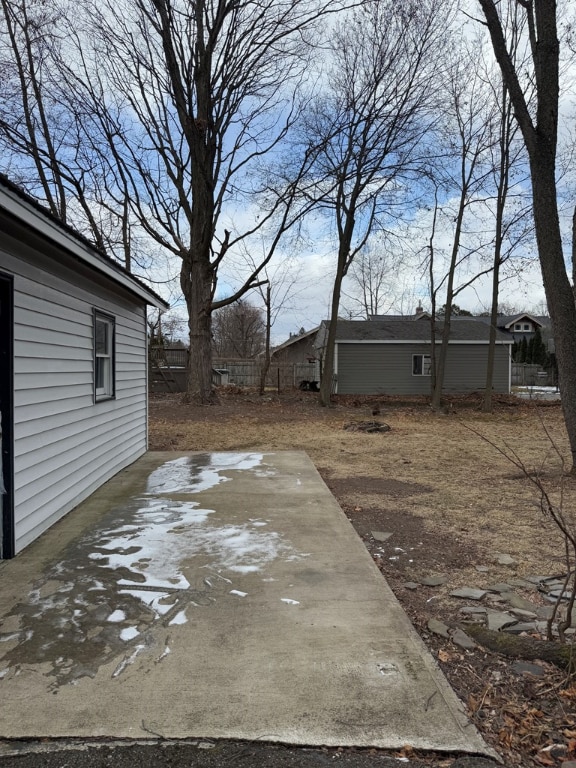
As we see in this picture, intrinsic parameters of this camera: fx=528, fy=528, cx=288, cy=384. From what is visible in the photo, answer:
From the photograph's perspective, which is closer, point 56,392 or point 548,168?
point 56,392

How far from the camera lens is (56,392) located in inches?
191

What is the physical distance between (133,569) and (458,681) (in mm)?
2252

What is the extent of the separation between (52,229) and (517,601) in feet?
13.5

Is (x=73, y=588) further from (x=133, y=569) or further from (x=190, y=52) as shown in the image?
(x=190, y=52)

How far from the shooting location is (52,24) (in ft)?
47.6

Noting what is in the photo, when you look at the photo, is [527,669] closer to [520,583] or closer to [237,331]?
[520,583]

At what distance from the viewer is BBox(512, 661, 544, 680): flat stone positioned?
251 cm

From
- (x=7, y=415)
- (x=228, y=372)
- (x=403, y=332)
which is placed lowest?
(x=7, y=415)

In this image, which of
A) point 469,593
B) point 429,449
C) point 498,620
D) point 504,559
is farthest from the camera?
point 429,449

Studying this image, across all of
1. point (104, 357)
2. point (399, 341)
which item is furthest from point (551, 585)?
point (399, 341)

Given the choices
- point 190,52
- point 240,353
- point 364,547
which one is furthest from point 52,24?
point 240,353

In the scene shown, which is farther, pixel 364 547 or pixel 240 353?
pixel 240 353

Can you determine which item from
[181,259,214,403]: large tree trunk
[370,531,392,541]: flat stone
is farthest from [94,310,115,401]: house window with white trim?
[181,259,214,403]: large tree trunk

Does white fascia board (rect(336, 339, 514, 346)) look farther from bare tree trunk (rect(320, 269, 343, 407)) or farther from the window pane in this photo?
the window pane
